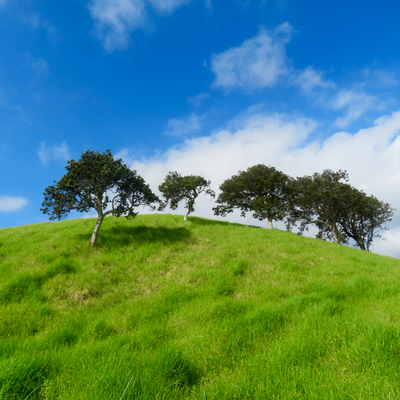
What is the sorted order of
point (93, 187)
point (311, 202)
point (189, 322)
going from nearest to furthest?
point (189, 322)
point (93, 187)
point (311, 202)

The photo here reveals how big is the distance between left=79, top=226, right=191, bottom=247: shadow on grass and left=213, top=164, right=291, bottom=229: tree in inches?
679

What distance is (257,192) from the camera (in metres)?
38.0

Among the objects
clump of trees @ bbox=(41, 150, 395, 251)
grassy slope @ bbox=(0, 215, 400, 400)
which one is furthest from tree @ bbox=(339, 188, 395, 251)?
grassy slope @ bbox=(0, 215, 400, 400)

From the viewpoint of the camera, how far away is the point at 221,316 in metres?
7.32

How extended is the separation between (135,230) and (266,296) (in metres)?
14.5

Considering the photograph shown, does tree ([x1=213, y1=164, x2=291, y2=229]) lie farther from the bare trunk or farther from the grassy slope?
the grassy slope

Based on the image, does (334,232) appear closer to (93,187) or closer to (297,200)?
(297,200)

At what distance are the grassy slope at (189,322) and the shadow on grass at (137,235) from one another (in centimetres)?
28

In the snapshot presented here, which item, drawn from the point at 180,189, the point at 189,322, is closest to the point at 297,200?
the point at 180,189

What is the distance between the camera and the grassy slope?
347 cm

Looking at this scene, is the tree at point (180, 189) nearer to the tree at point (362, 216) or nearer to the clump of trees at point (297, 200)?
the clump of trees at point (297, 200)

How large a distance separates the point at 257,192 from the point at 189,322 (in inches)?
1315

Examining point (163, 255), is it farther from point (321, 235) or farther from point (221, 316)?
point (321, 235)

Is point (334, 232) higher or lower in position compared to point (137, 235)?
higher
